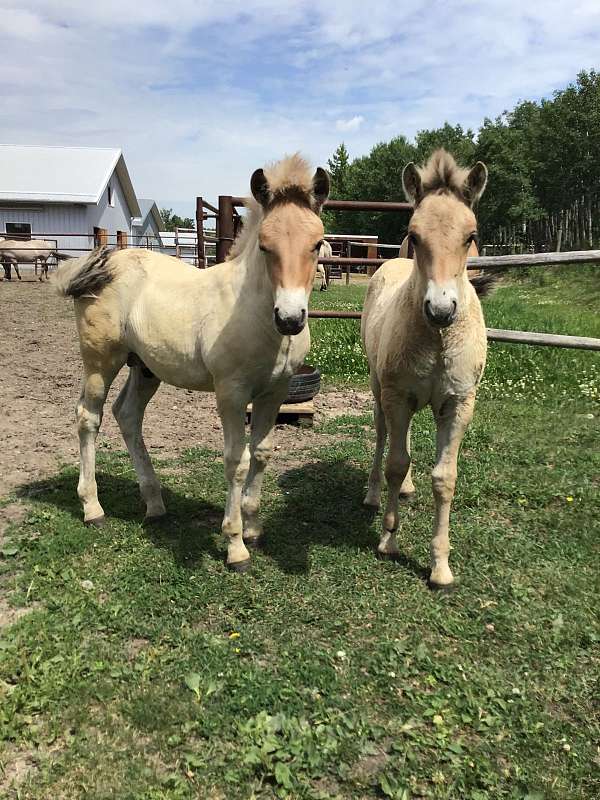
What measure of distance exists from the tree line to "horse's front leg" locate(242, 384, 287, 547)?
42338 mm

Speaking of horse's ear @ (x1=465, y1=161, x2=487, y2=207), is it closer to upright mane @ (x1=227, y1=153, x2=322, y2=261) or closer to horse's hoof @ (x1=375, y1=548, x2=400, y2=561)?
upright mane @ (x1=227, y1=153, x2=322, y2=261)

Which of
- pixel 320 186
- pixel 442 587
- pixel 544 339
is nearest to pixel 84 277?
pixel 320 186

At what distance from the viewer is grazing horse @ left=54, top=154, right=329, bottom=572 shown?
2.91m

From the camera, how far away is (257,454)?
12.1ft

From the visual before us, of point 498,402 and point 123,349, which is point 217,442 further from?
point 498,402

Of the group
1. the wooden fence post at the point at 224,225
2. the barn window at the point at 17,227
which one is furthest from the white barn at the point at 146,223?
the wooden fence post at the point at 224,225

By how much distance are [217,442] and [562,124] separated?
50.7 metres

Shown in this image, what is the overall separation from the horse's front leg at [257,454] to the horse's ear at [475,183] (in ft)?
4.94

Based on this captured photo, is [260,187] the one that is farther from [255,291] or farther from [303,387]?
[303,387]

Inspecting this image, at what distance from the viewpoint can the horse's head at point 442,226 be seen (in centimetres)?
271

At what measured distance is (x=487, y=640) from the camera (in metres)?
2.88

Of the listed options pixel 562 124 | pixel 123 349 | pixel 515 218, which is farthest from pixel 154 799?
pixel 562 124

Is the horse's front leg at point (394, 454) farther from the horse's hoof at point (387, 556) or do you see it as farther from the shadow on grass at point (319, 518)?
the shadow on grass at point (319, 518)

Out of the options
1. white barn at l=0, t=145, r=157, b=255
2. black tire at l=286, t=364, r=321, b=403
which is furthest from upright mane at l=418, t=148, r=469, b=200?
white barn at l=0, t=145, r=157, b=255
